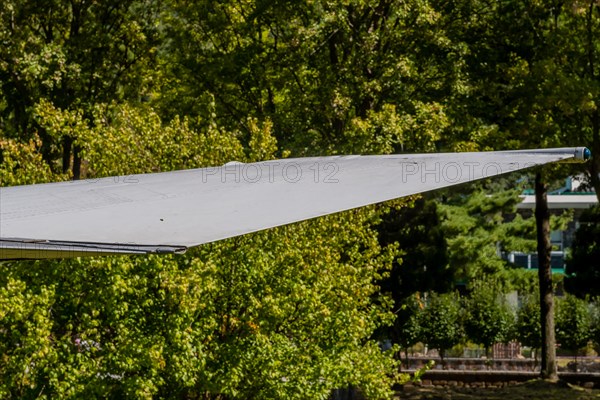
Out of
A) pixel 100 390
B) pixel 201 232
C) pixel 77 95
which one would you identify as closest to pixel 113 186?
pixel 201 232

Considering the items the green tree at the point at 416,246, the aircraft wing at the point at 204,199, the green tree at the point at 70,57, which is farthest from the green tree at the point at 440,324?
the aircraft wing at the point at 204,199

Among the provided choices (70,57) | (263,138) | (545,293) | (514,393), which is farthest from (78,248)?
(545,293)

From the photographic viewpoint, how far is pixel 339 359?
14.2m

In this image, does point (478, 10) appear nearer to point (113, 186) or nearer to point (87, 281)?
point (87, 281)

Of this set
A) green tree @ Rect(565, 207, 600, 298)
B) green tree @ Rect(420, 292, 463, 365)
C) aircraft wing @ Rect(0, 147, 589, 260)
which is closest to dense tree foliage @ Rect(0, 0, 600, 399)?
green tree @ Rect(420, 292, 463, 365)

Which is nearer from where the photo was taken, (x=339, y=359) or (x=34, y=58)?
(x=339, y=359)

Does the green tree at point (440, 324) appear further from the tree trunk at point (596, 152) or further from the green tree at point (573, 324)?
the tree trunk at point (596, 152)

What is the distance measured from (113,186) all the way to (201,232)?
1320mm

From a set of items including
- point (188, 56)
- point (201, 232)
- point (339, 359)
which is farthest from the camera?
point (188, 56)

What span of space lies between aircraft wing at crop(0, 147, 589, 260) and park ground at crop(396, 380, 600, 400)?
79.1 ft

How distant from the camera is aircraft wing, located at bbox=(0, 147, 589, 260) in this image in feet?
11.2

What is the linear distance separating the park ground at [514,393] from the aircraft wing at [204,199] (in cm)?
2412

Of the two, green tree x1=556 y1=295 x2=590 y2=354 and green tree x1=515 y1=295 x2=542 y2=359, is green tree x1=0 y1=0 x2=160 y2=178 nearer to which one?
green tree x1=515 y1=295 x2=542 y2=359

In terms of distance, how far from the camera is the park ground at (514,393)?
28469mm
